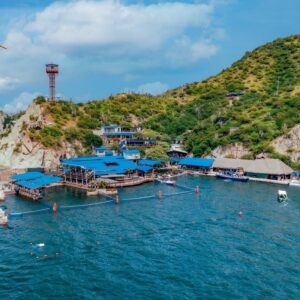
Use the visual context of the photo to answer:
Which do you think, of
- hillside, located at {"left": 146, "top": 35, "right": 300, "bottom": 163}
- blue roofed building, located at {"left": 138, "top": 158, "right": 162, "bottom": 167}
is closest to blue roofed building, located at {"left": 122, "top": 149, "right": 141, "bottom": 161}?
blue roofed building, located at {"left": 138, "top": 158, "right": 162, "bottom": 167}

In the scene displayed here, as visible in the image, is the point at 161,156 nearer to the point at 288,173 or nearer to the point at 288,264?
the point at 288,173

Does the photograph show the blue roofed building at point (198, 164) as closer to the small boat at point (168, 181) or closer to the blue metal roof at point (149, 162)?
the blue metal roof at point (149, 162)

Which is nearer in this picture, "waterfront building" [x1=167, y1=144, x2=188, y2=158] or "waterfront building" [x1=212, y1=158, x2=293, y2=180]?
"waterfront building" [x1=212, y1=158, x2=293, y2=180]

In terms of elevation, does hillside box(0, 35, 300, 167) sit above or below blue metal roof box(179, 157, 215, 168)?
above

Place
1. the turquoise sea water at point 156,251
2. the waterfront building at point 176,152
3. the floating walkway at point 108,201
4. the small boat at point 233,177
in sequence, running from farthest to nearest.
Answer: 1. the waterfront building at point 176,152
2. the small boat at point 233,177
3. the floating walkway at point 108,201
4. the turquoise sea water at point 156,251

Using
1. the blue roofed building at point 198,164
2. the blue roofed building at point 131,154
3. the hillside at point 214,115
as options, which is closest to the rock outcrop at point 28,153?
the hillside at point 214,115

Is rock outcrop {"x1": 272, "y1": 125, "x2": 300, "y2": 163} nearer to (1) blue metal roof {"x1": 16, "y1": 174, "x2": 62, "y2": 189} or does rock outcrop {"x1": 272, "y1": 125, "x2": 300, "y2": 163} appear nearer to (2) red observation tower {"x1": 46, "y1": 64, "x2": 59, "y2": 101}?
(1) blue metal roof {"x1": 16, "y1": 174, "x2": 62, "y2": 189}

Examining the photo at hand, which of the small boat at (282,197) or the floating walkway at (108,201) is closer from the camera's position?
the floating walkway at (108,201)
